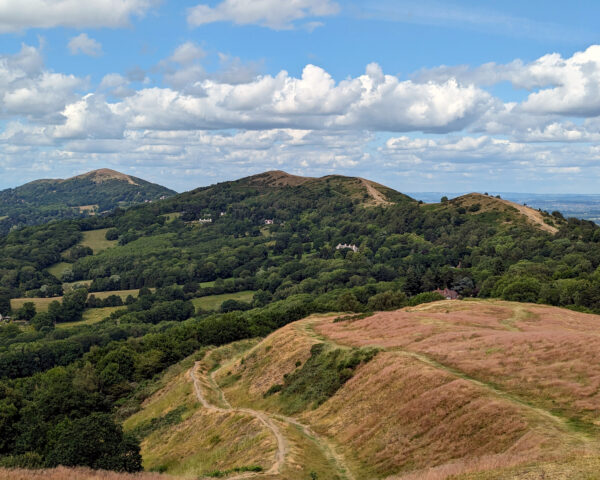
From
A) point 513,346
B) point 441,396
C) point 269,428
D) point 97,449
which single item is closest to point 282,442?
point 269,428

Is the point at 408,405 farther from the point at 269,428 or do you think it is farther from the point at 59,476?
the point at 59,476

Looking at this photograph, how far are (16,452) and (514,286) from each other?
10681 centimetres

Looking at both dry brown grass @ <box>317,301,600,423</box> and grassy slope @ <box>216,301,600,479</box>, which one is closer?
grassy slope @ <box>216,301,600,479</box>

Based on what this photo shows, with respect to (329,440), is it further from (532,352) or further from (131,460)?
(532,352)

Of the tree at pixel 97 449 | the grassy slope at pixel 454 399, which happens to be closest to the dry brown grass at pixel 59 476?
the tree at pixel 97 449

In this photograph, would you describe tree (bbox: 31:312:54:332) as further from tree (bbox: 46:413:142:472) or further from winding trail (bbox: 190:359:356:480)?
tree (bbox: 46:413:142:472)

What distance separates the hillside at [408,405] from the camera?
103 feet

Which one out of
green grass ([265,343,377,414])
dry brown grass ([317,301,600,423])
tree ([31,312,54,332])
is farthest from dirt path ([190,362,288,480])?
tree ([31,312,54,332])

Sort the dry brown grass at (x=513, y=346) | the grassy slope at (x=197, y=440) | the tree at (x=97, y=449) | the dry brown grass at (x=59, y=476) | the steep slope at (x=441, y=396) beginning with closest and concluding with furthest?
the dry brown grass at (x=59, y=476)
the steep slope at (x=441, y=396)
the dry brown grass at (x=513, y=346)
the grassy slope at (x=197, y=440)
the tree at (x=97, y=449)

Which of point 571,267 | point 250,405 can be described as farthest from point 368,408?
point 571,267

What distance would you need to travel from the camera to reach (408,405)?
4050 cm

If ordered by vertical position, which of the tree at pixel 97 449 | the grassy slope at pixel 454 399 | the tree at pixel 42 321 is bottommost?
the tree at pixel 42 321

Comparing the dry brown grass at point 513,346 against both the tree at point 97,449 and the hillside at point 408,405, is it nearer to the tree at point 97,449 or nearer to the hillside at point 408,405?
the hillside at point 408,405

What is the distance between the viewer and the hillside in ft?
103
